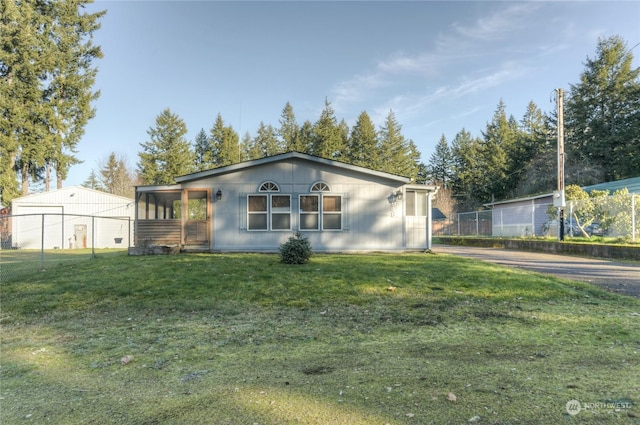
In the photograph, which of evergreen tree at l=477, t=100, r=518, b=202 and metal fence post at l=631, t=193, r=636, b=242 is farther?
evergreen tree at l=477, t=100, r=518, b=202

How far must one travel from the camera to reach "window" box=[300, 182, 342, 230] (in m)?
14.1

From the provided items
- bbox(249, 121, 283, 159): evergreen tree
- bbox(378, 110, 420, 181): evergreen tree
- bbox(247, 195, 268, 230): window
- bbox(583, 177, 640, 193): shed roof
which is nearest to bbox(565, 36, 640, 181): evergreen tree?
bbox(583, 177, 640, 193): shed roof

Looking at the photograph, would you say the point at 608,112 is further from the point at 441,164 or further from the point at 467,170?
the point at 441,164

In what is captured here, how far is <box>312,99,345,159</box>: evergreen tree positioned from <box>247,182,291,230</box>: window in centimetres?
2513

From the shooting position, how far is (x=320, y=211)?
14094 mm

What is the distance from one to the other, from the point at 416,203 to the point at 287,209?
5.29 meters

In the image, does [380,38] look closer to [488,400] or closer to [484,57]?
[484,57]

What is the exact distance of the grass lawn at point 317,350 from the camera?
2.54 meters

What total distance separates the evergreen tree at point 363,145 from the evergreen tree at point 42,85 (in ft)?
89.0

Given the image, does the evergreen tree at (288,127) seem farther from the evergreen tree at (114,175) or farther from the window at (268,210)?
the window at (268,210)

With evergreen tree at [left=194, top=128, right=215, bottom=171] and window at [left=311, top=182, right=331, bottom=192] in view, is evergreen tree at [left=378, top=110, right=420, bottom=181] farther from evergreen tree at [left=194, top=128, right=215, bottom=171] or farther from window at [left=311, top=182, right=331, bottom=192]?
window at [left=311, top=182, right=331, bottom=192]

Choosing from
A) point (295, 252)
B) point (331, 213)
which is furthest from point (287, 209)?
point (295, 252)

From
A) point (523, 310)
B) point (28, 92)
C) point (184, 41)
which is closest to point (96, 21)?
point (28, 92)

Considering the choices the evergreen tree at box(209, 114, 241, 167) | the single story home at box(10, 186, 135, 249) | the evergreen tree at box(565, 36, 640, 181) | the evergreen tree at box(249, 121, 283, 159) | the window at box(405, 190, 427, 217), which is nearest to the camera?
the window at box(405, 190, 427, 217)
